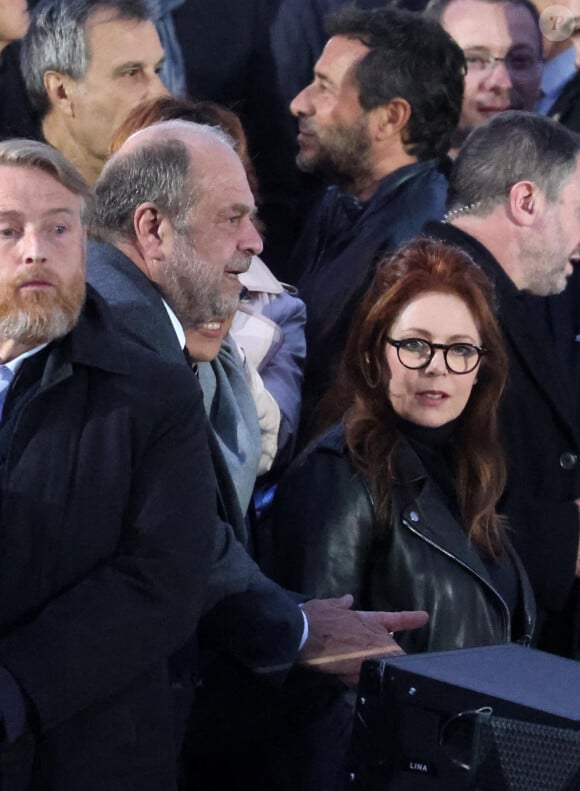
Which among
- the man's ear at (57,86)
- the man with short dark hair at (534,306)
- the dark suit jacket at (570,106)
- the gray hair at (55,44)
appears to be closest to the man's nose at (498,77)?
the dark suit jacket at (570,106)

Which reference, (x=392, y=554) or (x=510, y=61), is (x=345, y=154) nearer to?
(x=510, y=61)

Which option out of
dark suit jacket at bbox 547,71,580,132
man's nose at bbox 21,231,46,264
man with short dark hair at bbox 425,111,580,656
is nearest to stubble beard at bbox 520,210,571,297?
man with short dark hair at bbox 425,111,580,656

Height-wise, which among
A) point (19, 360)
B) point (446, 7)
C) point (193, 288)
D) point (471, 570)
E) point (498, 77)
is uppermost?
point (446, 7)

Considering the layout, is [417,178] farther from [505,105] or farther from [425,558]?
[425,558]

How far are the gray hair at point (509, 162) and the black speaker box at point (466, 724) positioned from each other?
1.99m

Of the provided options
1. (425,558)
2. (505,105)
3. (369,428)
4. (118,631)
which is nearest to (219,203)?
(369,428)

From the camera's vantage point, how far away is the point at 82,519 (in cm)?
266

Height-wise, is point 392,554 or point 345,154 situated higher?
point 345,154

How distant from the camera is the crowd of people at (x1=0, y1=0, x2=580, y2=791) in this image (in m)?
2.67

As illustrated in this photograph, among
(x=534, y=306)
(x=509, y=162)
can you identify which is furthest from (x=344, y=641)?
(x=509, y=162)

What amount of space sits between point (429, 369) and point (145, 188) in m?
0.80

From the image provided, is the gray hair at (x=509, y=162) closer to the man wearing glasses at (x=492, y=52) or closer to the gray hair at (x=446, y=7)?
the man wearing glasses at (x=492, y=52)

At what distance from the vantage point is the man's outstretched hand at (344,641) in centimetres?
323

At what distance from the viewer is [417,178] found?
469 cm
